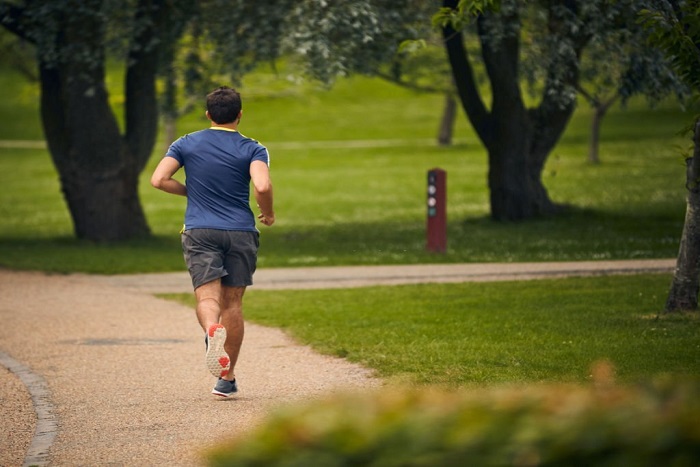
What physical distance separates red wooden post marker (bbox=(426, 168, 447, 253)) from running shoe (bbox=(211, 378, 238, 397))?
984 centimetres

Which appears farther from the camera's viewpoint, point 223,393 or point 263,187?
point 223,393

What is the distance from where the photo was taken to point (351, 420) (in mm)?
3020

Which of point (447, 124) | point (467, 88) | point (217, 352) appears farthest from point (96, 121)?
Answer: point (447, 124)

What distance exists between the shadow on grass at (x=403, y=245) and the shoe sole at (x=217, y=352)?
947 cm

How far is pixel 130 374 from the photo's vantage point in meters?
8.66

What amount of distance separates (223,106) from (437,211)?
1004 cm

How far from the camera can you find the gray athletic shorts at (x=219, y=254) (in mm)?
7293

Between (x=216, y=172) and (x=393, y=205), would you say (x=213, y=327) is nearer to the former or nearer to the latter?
(x=216, y=172)

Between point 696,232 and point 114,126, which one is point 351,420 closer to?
point 696,232

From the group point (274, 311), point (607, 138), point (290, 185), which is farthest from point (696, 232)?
point (607, 138)

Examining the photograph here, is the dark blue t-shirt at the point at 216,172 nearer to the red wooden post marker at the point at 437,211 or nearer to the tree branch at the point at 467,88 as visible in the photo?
the red wooden post marker at the point at 437,211

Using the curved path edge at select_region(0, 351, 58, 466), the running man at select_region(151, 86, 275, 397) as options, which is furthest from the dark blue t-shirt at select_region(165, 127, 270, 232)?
the curved path edge at select_region(0, 351, 58, 466)

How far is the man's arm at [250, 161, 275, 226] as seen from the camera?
23.1 ft

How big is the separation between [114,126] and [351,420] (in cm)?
1705
